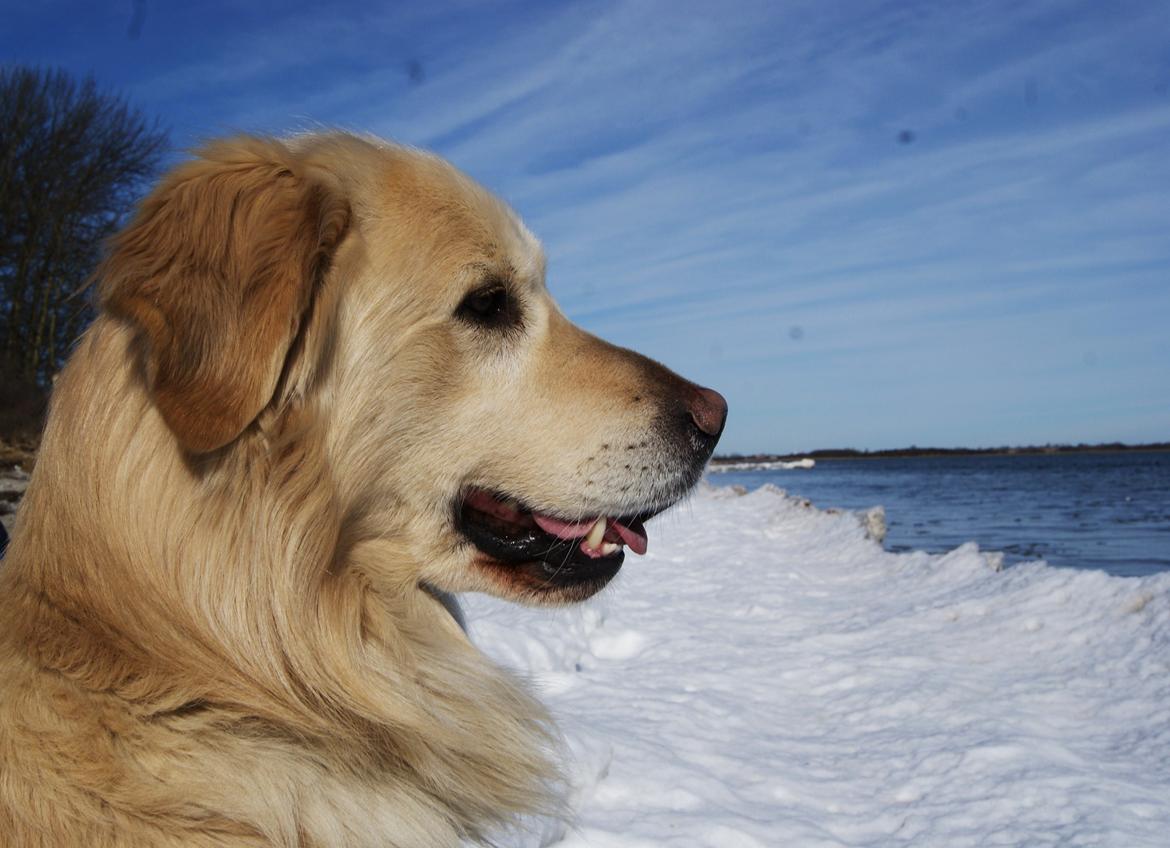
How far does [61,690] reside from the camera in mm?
1800

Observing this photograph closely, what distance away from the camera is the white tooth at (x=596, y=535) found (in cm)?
263

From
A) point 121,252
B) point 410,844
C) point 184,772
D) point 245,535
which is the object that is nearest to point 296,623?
point 245,535

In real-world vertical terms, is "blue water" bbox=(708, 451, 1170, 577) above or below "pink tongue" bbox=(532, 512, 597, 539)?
above

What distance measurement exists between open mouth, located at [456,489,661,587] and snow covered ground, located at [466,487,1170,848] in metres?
0.30

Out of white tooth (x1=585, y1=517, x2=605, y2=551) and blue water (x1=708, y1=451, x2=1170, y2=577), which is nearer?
white tooth (x1=585, y1=517, x2=605, y2=551)

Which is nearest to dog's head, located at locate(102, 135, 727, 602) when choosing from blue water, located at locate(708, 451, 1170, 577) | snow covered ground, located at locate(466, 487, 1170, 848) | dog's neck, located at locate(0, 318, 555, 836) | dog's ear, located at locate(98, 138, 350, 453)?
dog's ear, located at locate(98, 138, 350, 453)

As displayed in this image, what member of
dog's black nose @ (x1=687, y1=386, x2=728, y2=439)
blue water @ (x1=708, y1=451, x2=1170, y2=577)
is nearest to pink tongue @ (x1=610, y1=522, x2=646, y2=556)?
dog's black nose @ (x1=687, y1=386, x2=728, y2=439)

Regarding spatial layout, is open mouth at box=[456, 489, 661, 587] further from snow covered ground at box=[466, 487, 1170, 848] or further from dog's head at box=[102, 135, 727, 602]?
snow covered ground at box=[466, 487, 1170, 848]

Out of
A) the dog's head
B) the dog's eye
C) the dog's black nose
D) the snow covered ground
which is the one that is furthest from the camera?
the snow covered ground

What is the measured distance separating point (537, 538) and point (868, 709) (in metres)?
3.40

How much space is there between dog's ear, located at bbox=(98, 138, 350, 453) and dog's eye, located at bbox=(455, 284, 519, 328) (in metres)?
0.48

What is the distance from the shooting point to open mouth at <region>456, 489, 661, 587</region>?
252 centimetres

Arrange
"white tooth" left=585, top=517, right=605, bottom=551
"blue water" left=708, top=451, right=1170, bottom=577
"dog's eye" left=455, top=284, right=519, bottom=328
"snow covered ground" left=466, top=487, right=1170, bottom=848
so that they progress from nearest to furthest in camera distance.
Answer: "dog's eye" left=455, top=284, right=519, bottom=328
"white tooth" left=585, top=517, right=605, bottom=551
"snow covered ground" left=466, top=487, right=1170, bottom=848
"blue water" left=708, top=451, right=1170, bottom=577

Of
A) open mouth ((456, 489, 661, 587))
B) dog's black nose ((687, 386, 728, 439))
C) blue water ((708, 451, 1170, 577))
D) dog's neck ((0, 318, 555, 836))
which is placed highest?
blue water ((708, 451, 1170, 577))
